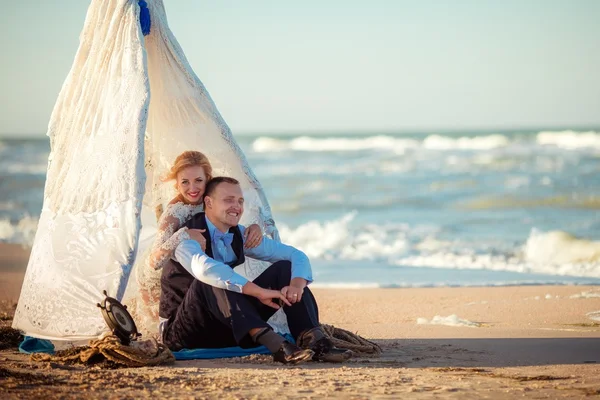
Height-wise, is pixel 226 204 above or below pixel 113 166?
below

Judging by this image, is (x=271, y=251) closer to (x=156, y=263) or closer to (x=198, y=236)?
(x=198, y=236)

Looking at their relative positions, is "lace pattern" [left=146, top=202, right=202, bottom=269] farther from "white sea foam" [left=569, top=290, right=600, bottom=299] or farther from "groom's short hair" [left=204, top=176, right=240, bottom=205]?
"white sea foam" [left=569, top=290, right=600, bottom=299]

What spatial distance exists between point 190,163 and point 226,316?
1.12m

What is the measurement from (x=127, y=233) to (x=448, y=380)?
189cm

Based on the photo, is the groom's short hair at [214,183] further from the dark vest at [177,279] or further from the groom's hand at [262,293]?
the groom's hand at [262,293]

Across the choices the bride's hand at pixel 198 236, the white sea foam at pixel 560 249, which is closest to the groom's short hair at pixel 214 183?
the bride's hand at pixel 198 236

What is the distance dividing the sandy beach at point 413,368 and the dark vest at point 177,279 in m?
0.39

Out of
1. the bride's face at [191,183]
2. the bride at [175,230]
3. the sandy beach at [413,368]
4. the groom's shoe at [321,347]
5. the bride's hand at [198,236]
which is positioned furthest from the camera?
the bride's face at [191,183]

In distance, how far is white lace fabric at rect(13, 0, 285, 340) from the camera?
4859mm

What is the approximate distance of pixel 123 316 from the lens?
4.57 metres

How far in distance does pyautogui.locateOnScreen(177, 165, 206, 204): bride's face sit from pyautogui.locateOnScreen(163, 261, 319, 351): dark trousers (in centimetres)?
71

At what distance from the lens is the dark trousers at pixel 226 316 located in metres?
4.62

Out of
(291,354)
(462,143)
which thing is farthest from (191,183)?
(462,143)

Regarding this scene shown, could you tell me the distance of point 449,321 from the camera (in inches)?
247
